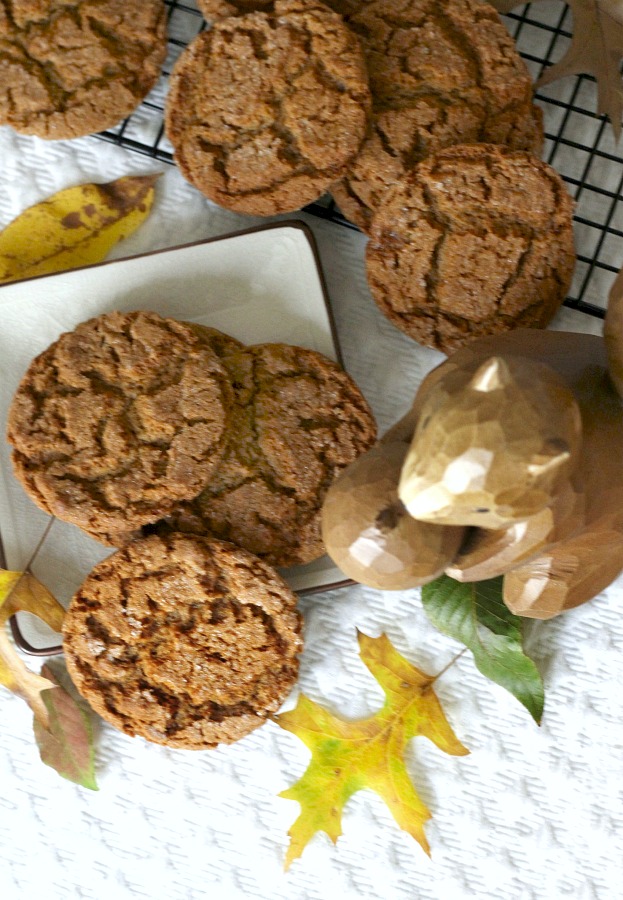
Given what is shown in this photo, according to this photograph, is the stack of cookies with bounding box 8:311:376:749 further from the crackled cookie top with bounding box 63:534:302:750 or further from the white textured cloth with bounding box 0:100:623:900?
the white textured cloth with bounding box 0:100:623:900

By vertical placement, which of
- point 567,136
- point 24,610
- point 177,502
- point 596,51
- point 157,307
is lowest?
point 24,610

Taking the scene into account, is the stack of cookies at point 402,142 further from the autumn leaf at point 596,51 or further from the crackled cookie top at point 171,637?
the crackled cookie top at point 171,637

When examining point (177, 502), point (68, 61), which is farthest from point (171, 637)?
point (68, 61)

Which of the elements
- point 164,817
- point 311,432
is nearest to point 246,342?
point 311,432

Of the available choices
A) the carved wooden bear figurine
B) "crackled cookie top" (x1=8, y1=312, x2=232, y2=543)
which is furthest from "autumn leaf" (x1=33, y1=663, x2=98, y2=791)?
the carved wooden bear figurine

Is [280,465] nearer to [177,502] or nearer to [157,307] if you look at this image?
[177,502]
